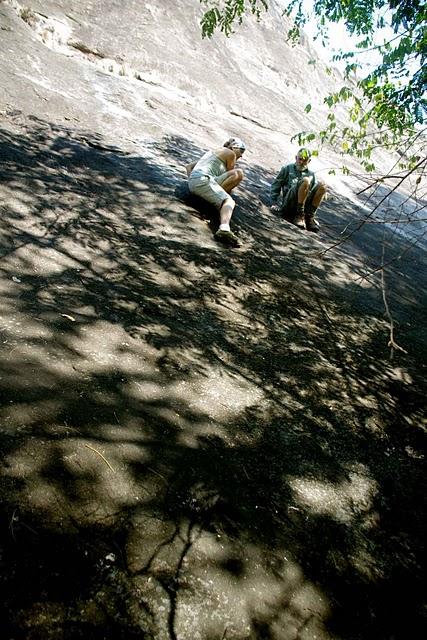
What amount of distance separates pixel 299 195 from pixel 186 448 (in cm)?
509

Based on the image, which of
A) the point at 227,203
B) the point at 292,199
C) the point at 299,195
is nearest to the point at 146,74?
the point at 292,199

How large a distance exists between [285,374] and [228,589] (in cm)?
164

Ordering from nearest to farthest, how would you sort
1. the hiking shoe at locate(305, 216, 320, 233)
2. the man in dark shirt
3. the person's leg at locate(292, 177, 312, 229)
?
the person's leg at locate(292, 177, 312, 229)
the man in dark shirt
the hiking shoe at locate(305, 216, 320, 233)

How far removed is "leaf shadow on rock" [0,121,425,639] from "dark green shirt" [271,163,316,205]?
296 centimetres

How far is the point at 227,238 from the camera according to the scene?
468cm

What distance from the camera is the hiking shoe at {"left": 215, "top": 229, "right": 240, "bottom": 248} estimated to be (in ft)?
15.2

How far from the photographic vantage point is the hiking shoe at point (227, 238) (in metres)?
4.63

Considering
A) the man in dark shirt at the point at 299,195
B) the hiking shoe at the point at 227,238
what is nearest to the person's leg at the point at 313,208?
the man in dark shirt at the point at 299,195

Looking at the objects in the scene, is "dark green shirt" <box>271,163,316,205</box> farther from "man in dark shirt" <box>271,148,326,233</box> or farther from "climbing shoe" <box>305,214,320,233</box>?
"climbing shoe" <box>305,214,320,233</box>

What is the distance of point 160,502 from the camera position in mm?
1704

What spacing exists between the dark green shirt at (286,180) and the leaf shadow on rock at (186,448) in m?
2.96

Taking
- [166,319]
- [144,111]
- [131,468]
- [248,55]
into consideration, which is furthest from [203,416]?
[248,55]

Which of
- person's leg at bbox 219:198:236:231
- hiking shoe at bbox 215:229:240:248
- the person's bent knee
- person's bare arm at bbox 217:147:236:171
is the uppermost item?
person's bare arm at bbox 217:147:236:171

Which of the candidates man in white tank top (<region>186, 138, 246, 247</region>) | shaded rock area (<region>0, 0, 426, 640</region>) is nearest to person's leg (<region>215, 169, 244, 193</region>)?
man in white tank top (<region>186, 138, 246, 247</region>)
